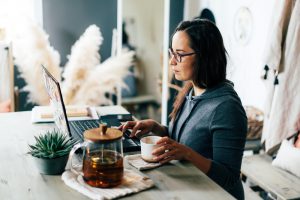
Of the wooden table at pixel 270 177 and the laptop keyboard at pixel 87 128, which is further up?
the laptop keyboard at pixel 87 128

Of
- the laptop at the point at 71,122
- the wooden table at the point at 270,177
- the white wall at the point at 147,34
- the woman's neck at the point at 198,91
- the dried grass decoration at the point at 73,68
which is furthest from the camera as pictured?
the white wall at the point at 147,34

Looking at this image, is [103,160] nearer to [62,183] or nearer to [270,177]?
[62,183]

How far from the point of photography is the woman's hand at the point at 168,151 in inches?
52.0

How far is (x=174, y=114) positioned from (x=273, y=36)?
1125 mm

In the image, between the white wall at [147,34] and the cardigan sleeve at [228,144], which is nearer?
the cardigan sleeve at [228,144]

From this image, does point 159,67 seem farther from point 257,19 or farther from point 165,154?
point 165,154

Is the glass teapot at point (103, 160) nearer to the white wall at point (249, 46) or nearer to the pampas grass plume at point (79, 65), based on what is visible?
the pampas grass plume at point (79, 65)

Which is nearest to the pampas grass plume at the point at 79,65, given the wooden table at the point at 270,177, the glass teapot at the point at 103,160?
the wooden table at the point at 270,177

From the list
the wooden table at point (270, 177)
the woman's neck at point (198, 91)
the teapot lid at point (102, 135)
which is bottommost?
the wooden table at point (270, 177)

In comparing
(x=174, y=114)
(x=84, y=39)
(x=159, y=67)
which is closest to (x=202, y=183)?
(x=174, y=114)

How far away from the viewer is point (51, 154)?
49.4 inches

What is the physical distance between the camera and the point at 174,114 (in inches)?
70.4

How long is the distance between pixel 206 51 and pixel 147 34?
368 centimetres

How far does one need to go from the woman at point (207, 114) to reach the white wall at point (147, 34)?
3.49 meters
